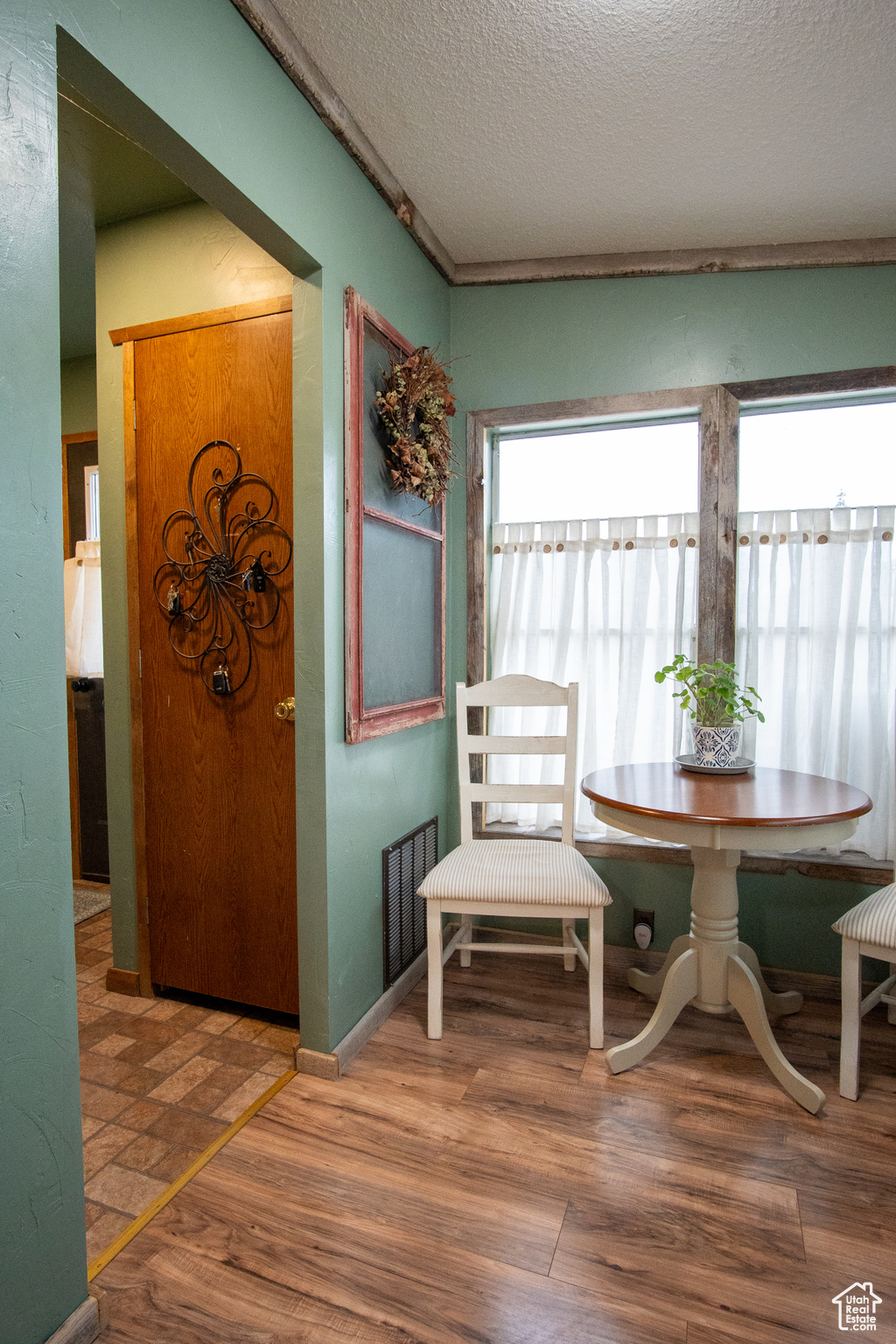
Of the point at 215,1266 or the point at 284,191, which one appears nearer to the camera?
the point at 215,1266

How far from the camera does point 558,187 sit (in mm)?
2301

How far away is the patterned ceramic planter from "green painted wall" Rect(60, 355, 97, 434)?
3.32 m

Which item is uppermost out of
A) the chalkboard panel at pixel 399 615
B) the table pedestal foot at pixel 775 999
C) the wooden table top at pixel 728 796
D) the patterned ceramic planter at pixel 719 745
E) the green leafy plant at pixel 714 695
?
the chalkboard panel at pixel 399 615

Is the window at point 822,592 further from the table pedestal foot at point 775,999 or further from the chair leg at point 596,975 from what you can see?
the chair leg at point 596,975

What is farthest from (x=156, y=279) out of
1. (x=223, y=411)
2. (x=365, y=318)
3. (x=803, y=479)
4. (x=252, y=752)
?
(x=803, y=479)

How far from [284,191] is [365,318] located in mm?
448

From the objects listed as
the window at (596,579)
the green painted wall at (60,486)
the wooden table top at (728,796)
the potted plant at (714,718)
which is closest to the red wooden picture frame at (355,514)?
the green painted wall at (60,486)

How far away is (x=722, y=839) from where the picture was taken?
1.88m

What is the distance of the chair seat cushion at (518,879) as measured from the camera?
214 cm

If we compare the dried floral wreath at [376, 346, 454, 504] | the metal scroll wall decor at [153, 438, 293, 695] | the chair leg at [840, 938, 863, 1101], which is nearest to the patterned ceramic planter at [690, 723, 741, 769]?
the chair leg at [840, 938, 863, 1101]

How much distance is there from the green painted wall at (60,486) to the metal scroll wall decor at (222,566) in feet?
0.93

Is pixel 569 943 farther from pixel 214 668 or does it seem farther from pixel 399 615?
pixel 214 668

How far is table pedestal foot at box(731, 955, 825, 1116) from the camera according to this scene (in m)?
1.92

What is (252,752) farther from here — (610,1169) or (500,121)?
(500,121)
